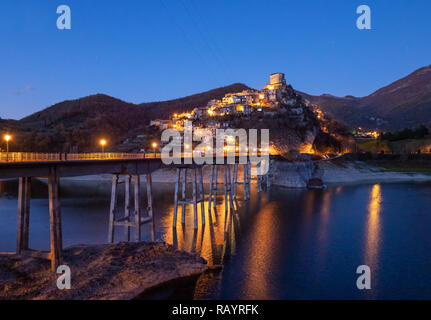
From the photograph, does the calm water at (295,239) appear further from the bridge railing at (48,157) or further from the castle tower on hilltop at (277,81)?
the castle tower on hilltop at (277,81)

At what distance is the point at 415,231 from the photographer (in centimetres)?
3170

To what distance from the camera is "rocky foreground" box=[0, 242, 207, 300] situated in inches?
594

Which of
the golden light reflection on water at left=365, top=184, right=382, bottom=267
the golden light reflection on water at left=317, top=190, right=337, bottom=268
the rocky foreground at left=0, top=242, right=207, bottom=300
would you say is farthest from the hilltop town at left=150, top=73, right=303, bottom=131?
the rocky foreground at left=0, top=242, right=207, bottom=300

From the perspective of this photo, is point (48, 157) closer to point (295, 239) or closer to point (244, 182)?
point (295, 239)

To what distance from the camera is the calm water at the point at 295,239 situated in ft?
60.9

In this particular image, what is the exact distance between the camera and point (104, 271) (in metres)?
17.1

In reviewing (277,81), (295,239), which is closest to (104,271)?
(295,239)

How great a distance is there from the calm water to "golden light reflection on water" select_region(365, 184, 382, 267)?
0.09 metres

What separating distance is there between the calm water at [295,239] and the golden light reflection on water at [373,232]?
0.09 metres

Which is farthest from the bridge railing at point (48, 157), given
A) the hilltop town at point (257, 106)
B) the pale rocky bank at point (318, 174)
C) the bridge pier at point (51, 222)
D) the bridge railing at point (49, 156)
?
the hilltop town at point (257, 106)

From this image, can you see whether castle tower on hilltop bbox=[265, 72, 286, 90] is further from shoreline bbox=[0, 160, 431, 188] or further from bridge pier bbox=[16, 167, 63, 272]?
bridge pier bbox=[16, 167, 63, 272]

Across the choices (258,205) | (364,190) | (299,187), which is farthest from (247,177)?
(364,190)

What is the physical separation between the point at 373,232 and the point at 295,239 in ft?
30.0
